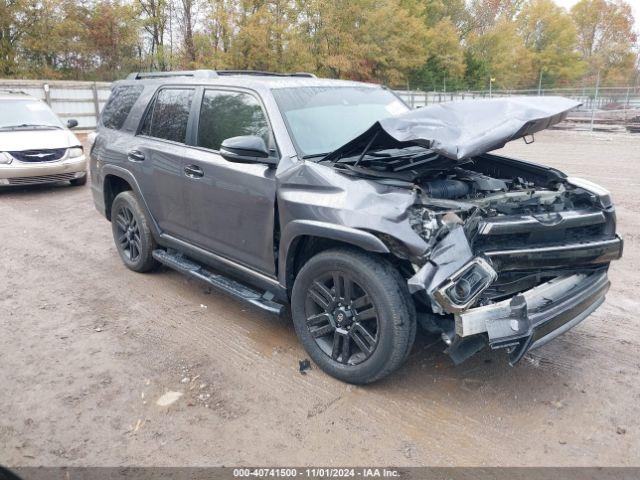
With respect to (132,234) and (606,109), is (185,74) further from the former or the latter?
(606,109)

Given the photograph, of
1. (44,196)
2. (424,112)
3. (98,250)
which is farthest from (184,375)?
(44,196)

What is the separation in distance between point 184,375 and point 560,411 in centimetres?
238

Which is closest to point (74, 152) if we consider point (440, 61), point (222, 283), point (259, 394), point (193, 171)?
point (193, 171)

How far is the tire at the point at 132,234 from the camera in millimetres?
5133

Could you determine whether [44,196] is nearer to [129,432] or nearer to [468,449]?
[129,432]

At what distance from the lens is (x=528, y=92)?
31.7 meters

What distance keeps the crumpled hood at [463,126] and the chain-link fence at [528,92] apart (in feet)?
43.7

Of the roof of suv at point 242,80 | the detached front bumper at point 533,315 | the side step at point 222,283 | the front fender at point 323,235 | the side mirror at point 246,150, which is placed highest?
the roof of suv at point 242,80

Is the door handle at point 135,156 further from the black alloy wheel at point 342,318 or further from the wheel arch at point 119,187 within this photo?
the black alloy wheel at point 342,318

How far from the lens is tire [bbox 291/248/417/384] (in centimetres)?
305

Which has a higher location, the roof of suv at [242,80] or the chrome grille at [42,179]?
the roof of suv at [242,80]

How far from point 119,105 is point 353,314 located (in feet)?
12.2

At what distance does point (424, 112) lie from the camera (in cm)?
338

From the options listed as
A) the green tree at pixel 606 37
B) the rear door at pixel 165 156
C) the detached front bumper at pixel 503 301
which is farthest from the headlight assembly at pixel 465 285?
the green tree at pixel 606 37
